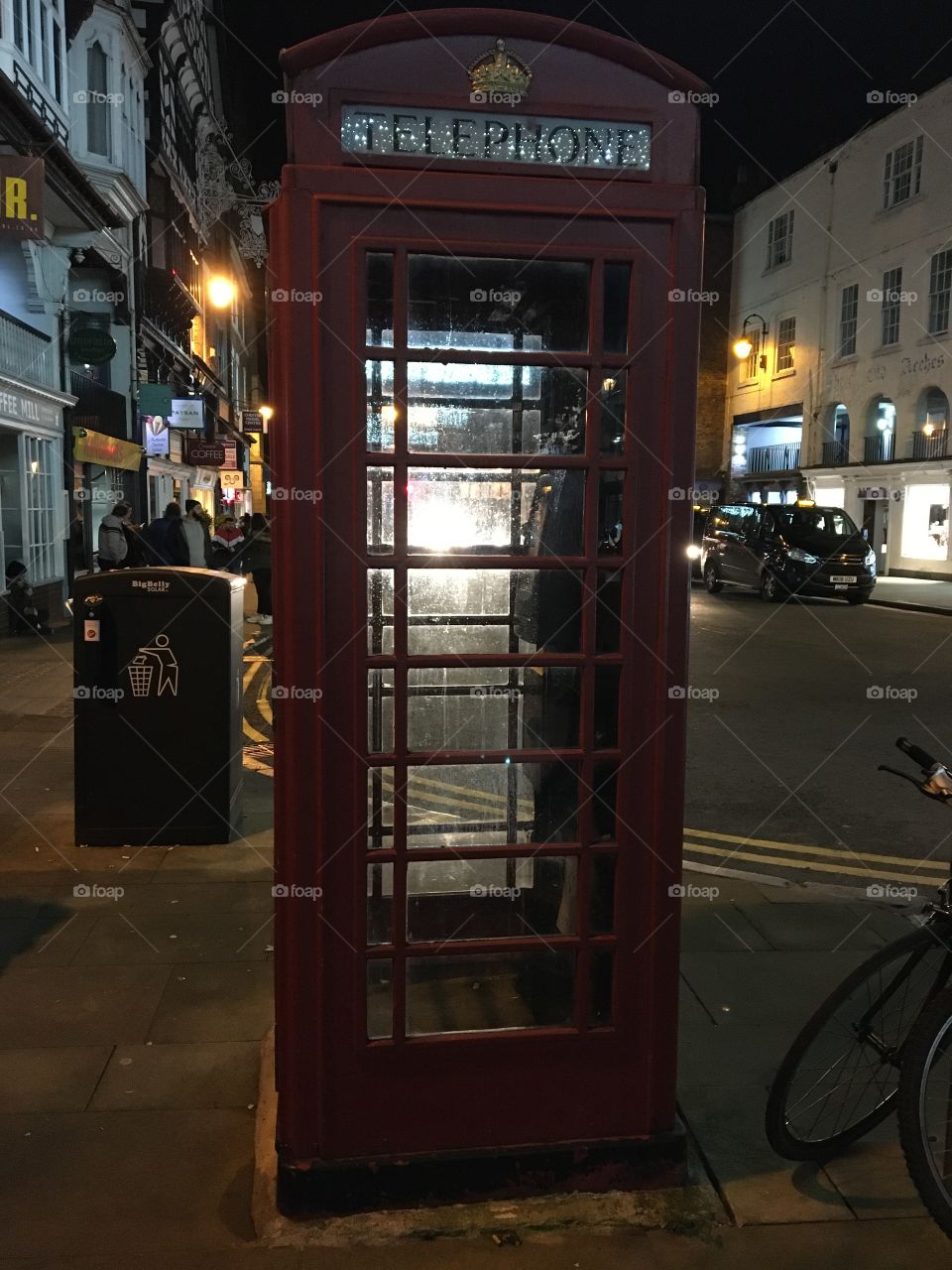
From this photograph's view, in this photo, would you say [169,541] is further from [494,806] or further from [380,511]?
[380,511]

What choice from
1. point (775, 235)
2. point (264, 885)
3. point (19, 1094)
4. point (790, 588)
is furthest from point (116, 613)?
point (775, 235)

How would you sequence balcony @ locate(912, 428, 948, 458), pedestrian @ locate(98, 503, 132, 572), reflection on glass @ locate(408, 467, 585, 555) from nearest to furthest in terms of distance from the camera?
reflection on glass @ locate(408, 467, 585, 555) → pedestrian @ locate(98, 503, 132, 572) → balcony @ locate(912, 428, 948, 458)

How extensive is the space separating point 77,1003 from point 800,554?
65.7 ft

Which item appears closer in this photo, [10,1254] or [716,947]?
[10,1254]

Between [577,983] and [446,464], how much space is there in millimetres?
1431

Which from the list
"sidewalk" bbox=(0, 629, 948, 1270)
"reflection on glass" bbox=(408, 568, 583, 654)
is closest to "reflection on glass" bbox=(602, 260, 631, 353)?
"reflection on glass" bbox=(408, 568, 583, 654)

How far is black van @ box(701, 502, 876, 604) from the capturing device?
2142 cm

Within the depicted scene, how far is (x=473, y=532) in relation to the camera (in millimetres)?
2803

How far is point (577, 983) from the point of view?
271cm

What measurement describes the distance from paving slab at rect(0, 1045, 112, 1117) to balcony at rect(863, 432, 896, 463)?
3073cm

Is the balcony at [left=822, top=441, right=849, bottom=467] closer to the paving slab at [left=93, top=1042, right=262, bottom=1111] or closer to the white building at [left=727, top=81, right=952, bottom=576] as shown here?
the white building at [left=727, top=81, right=952, bottom=576]

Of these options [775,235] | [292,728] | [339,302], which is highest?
[775,235]

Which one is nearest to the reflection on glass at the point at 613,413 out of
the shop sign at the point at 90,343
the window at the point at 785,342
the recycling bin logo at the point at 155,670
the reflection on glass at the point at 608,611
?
the reflection on glass at the point at 608,611

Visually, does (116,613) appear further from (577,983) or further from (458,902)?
(577,983)
